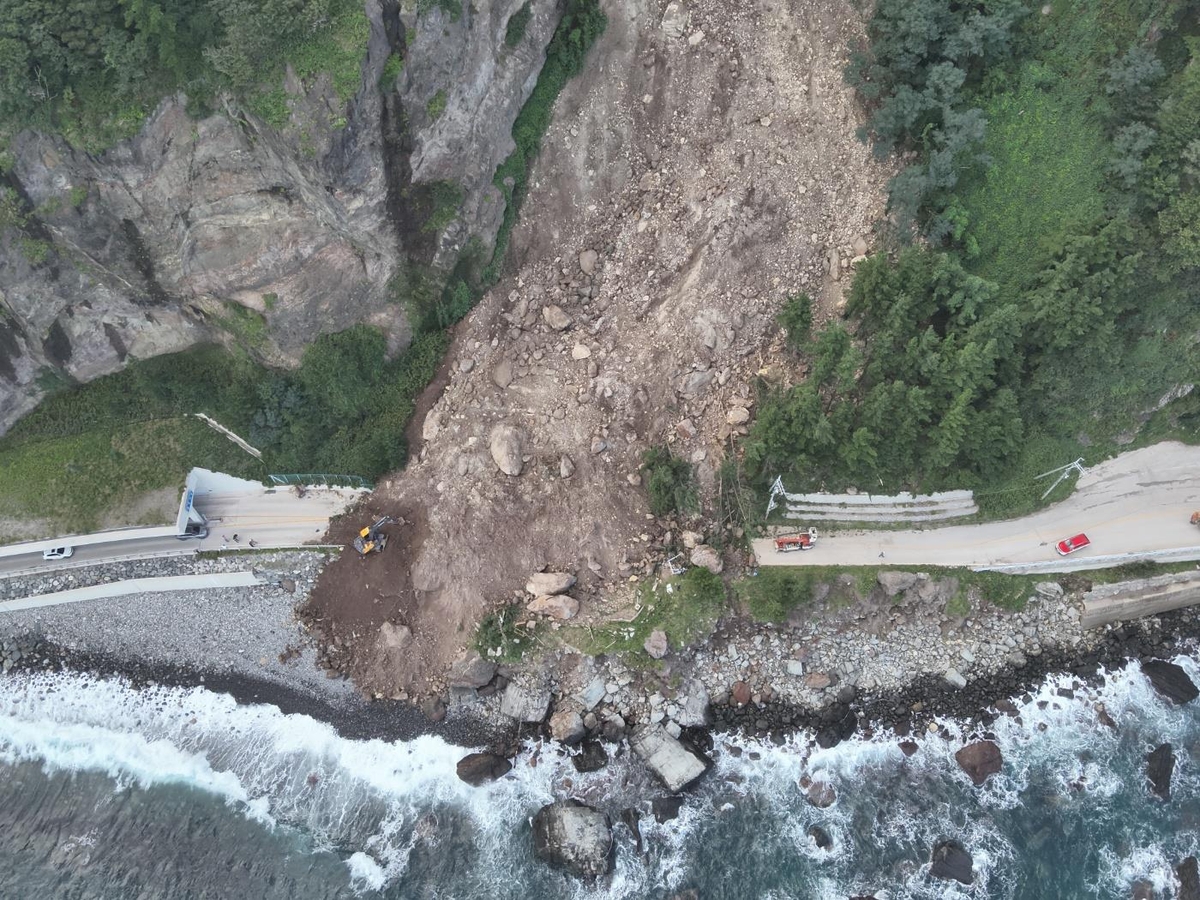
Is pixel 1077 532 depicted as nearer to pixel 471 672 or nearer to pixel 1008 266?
pixel 1008 266

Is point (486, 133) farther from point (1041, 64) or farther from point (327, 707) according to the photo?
point (327, 707)

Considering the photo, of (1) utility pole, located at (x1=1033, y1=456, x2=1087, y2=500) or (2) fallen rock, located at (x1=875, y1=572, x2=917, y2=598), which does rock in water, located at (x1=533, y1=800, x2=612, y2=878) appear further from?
(1) utility pole, located at (x1=1033, y1=456, x2=1087, y2=500)

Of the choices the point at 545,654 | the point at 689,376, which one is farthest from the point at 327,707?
the point at 689,376

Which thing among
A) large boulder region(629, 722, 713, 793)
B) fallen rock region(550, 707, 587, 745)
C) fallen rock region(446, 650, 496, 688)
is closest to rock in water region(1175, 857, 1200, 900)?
large boulder region(629, 722, 713, 793)

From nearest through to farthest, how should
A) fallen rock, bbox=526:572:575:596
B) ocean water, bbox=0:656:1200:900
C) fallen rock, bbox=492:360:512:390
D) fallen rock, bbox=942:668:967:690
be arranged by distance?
ocean water, bbox=0:656:1200:900 < fallen rock, bbox=942:668:967:690 < fallen rock, bbox=526:572:575:596 < fallen rock, bbox=492:360:512:390

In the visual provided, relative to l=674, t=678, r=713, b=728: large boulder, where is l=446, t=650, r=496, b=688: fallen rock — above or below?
below

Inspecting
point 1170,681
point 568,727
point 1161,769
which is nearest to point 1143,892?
point 1161,769

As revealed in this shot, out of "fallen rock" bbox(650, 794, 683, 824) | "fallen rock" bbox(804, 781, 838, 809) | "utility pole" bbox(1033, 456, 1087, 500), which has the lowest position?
"fallen rock" bbox(650, 794, 683, 824)
